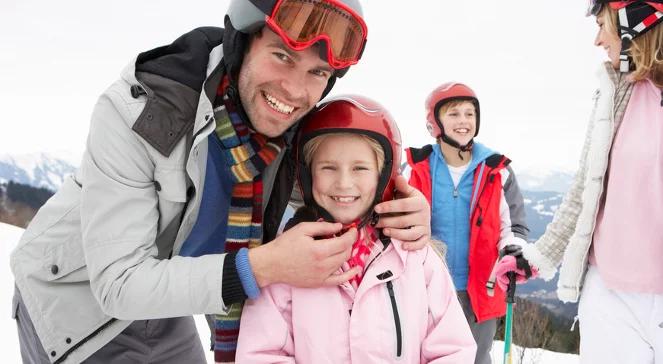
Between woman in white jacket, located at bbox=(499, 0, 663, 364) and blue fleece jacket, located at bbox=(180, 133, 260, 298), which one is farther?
woman in white jacket, located at bbox=(499, 0, 663, 364)

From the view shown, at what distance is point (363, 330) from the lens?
1.88 metres

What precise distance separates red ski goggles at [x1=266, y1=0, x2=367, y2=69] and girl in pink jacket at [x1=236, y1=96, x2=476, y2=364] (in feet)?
0.94

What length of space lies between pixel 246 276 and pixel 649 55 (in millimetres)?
2249

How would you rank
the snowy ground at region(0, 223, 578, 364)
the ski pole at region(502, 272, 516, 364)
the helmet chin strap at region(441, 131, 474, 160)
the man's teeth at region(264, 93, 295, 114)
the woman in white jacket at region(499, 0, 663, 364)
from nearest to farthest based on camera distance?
1. the man's teeth at region(264, 93, 295, 114)
2. the woman in white jacket at region(499, 0, 663, 364)
3. the ski pole at region(502, 272, 516, 364)
4. the helmet chin strap at region(441, 131, 474, 160)
5. the snowy ground at region(0, 223, 578, 364)

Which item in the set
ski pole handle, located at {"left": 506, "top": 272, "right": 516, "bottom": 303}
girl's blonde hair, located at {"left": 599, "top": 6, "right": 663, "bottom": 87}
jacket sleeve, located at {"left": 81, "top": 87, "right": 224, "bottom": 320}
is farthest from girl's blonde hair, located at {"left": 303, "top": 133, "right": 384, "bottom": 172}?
ski pole handle, located at {"left": 506, "top": 272, "right": 516, "bottom": 303}

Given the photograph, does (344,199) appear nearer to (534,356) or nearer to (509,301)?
(509,301)

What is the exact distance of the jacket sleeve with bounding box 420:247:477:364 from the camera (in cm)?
191

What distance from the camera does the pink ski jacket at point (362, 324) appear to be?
1.87m

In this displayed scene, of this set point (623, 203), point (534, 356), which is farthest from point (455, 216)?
point (534, 356)

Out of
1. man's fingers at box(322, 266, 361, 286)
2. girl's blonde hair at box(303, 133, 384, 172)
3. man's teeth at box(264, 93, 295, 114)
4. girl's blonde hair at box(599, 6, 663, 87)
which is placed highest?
girl's blonde hair at box(599, 6, 663, 87)

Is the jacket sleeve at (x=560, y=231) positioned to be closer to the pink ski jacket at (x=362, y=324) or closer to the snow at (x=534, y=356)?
the pink ski jacket at (x=362, y=324)

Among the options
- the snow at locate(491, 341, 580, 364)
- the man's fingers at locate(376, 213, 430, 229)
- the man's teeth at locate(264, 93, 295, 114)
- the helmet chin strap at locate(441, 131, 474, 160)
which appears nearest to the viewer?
the man's teeth at locate(264, 93, 295, 114)

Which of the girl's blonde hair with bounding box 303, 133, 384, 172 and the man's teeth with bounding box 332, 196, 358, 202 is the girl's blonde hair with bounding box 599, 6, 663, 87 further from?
the man's teeth with bounding box 332, 196, 358, 202

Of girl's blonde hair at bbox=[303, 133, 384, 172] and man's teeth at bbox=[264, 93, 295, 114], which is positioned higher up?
A: man's teeth at bbox=[264, 93, 295, 114]
